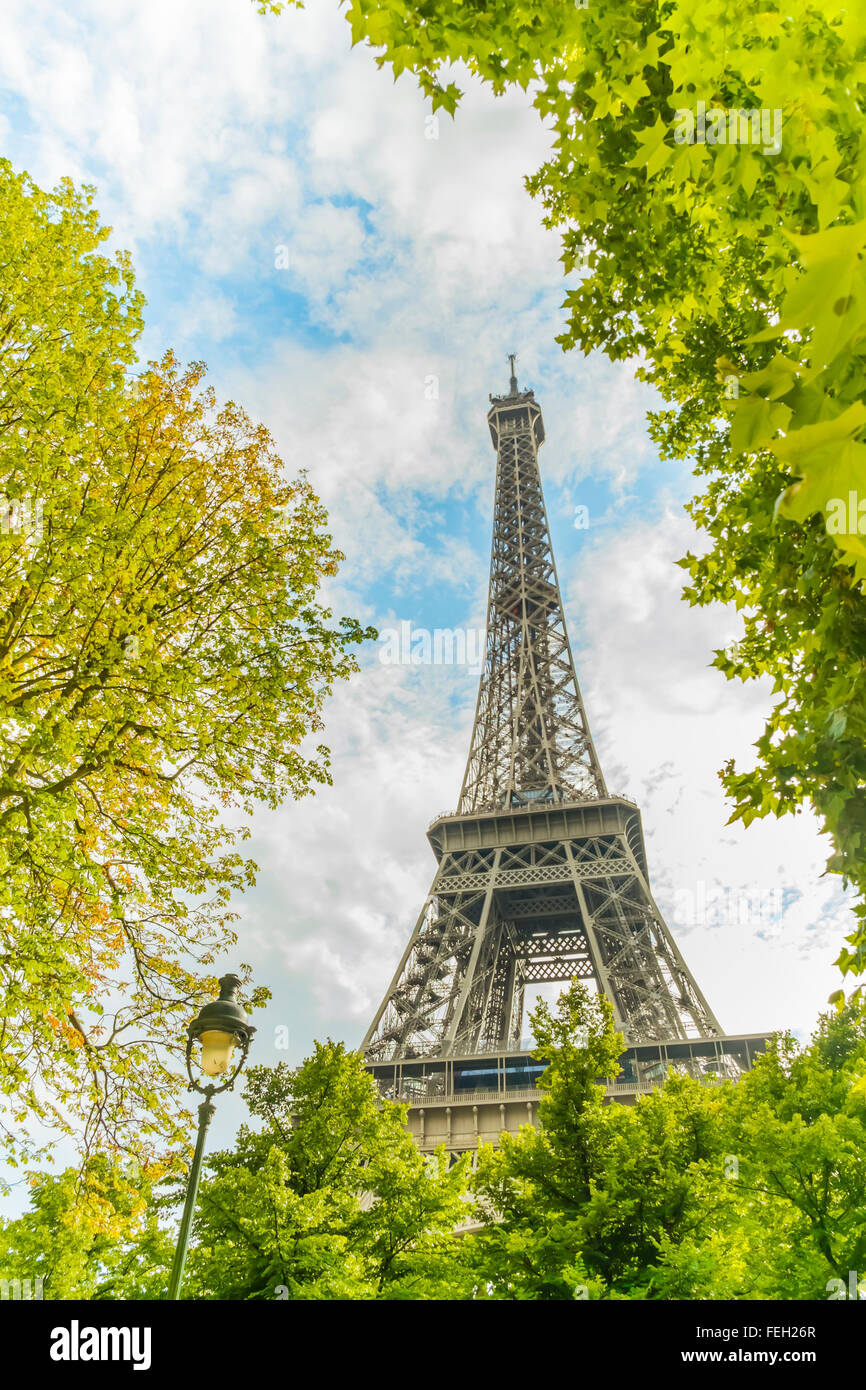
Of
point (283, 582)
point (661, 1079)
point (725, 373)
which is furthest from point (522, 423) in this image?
point (725, 373)

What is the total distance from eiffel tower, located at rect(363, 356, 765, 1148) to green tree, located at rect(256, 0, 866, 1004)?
29.9 m

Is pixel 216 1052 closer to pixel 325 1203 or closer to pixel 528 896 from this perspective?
pixel 325 1203

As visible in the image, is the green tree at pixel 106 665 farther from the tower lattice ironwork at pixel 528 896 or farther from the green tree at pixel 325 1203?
the tower lattice ironwork at pixel 528 896

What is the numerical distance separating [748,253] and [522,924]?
4765 centimetres

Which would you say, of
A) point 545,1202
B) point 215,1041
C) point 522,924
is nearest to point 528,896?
point 522,924

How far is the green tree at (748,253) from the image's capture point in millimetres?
2049

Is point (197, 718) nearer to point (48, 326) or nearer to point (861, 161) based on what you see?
point (48, 326)

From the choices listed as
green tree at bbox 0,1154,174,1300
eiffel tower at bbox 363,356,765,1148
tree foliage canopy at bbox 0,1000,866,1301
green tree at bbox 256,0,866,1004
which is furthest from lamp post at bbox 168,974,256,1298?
eiffel tower at bbox 363,356,765,1148

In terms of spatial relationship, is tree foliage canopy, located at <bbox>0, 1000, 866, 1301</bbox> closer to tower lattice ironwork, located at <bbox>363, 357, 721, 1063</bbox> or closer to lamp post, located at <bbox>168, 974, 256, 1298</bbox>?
lamp post, located at <bbox>168, 974, 256, 1298</bbox>

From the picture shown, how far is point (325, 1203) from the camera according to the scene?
607 inches

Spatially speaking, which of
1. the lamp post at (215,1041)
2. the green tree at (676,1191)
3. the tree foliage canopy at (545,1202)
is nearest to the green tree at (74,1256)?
the tree foliage canopy at (545,1202)

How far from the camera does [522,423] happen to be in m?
80.4

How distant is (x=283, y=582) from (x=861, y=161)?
9394 mm
